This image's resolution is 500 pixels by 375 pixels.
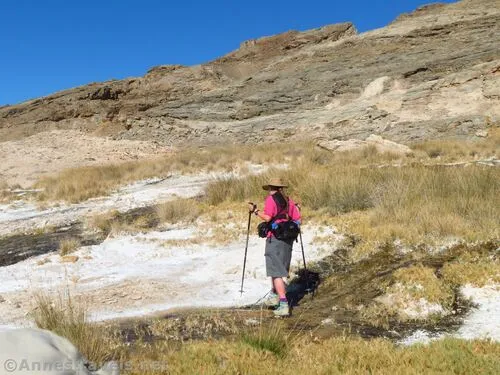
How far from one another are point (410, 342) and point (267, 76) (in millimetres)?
28337

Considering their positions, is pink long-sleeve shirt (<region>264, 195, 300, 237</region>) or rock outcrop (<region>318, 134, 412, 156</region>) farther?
rock outcrop (<region>318, 134, 412, 156</region>)

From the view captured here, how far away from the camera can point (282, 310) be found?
6020 mm

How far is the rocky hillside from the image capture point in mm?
22375

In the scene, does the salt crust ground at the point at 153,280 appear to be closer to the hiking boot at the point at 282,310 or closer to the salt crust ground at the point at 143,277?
the salt crust ground at the point at 143,277

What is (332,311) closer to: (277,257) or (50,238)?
(277,257)

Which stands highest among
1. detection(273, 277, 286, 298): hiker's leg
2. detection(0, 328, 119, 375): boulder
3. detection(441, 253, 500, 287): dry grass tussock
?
detection(0, 328, 119, 375): boulder

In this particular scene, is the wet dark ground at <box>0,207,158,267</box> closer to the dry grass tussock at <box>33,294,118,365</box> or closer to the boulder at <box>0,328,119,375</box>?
the dry grass tussock at <box>33,294,118,365</box>

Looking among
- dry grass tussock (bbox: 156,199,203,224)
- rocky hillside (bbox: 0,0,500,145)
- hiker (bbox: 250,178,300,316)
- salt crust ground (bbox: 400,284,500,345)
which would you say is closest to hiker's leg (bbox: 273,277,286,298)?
hiker (bbox: 250,178,300,316)

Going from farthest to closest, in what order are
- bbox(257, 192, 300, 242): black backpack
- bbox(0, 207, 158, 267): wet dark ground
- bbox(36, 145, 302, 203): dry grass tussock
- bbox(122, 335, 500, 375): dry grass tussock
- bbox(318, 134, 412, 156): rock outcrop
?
1. bbox(318, 134, 412, 156): rock outcrop
2. bbox(36, 145, 302, 203): dry grass tussock
3. bbox(0, 207, 158, 267): wet dark ground
4. bbox(257, 192, 300, 242): black backpack
5. bbox(122, 335, 500, 375): dry grass tussock

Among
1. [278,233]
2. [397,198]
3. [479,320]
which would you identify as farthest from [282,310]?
[397,198]

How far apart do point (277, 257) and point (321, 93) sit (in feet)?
75.5

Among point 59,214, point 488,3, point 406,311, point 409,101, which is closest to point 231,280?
point 406,311

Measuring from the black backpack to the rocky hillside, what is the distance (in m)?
16.0

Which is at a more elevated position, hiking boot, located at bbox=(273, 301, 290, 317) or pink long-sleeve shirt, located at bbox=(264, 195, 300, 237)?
pink long-sleeve shirt, located at bbox=(264, 195, 300, 237)
